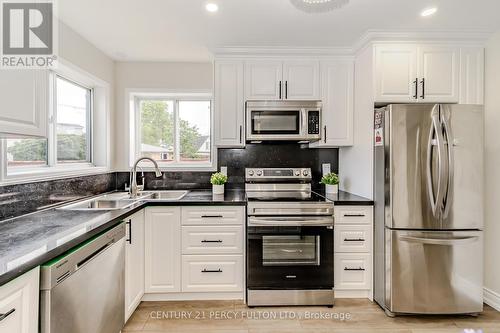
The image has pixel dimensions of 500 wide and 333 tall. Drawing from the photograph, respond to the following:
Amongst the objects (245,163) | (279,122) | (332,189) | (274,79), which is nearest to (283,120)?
(279,122)

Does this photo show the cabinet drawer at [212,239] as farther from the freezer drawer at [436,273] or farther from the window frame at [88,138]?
the freezer drawer at [436,273]

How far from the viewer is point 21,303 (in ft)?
3.76

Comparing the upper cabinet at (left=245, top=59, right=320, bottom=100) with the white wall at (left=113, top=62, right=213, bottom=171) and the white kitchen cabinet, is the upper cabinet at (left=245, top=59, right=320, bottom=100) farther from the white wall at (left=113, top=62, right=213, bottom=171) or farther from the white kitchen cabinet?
the white kitchen cabinet

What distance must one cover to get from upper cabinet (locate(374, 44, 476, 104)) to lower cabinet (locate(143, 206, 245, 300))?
1724 mm

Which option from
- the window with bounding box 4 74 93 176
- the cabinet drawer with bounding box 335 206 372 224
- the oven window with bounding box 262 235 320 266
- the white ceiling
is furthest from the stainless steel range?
the window with bounding box 4 74 93 176

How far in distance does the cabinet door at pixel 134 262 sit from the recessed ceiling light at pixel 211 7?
5.47 feet

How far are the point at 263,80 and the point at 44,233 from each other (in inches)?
88.0

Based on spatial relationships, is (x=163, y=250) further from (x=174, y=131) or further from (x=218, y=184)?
(x=174, y=131)

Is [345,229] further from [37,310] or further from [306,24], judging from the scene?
[37,310]

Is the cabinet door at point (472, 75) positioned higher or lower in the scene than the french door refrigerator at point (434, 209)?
higher

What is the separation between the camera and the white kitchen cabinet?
1043mm

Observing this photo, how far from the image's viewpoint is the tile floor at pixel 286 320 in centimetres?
223

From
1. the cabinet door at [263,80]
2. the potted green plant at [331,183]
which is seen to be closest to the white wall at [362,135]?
the potted green plant at [331,183]

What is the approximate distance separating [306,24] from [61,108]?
2.26m
